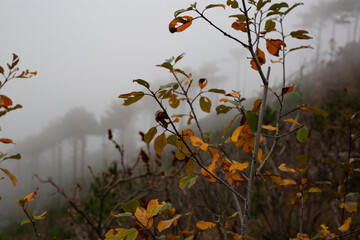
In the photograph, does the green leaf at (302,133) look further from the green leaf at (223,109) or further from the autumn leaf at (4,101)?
the autumn leaf at (4,101)

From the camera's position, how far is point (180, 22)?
28.7 inches

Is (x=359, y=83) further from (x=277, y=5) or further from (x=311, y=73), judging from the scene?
(x=277, y=5)

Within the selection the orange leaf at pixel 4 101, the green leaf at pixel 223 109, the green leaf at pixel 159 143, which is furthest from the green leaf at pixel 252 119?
the orange leaf at pixel 4 101

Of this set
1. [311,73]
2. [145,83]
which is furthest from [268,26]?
[311,73]

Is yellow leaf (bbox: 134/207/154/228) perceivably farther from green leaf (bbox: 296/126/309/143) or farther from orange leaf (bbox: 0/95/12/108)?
orange leaf (bbox: 0/95/12/108)

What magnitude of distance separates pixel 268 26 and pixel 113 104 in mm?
48281

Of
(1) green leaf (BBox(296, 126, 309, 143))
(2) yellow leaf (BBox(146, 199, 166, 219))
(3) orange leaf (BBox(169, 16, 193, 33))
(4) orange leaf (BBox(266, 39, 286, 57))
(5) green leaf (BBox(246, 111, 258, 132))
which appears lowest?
(2) yellow leaf (BBox(146, 199, 166, 219))

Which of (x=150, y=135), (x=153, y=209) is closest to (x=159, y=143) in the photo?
(x=150, y=135)

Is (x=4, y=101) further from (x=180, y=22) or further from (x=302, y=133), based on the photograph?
(x=302, y=133)

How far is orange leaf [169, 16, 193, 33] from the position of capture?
0.72 m

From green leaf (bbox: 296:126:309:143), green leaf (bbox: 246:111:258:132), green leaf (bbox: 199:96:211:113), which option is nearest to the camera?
green leaf (bbox: 246:111:258:132)

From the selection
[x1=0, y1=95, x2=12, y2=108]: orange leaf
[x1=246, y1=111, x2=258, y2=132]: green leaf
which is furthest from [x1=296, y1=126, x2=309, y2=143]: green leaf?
[x1=0, y1=95, x2=12, y2=108]: orange leaf

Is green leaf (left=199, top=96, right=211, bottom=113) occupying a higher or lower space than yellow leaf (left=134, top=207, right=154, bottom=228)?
higher

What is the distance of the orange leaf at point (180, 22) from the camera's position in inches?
28.4
